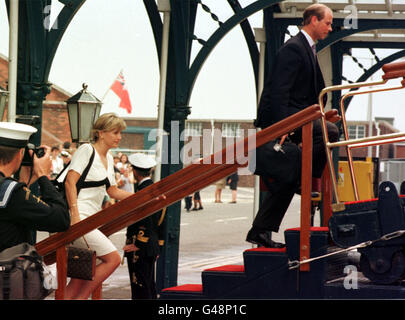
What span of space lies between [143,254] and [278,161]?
240 cm

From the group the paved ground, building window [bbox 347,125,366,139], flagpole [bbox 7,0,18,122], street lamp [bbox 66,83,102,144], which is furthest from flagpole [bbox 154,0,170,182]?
building window [bbox 347,125,366,139]

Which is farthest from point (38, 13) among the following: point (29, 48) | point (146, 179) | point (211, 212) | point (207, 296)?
point (211, 212)

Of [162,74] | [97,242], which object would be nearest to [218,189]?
[162,74]

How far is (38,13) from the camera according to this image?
6.77 meters

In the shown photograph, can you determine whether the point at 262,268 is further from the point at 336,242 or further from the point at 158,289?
the point at 158,289

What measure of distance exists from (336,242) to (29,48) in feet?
12.1

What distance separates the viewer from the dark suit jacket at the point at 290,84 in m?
4.91

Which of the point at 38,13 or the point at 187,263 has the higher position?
the point at 38,13

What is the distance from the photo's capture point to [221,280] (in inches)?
181

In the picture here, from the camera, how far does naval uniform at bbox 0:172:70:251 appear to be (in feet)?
13.2

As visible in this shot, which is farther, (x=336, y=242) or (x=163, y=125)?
(x=163, y=125)

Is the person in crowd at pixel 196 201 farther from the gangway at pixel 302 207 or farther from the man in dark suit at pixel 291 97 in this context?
the gangway at pixel 302 207

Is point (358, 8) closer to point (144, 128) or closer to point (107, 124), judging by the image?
point (107, 124)
